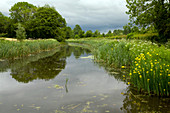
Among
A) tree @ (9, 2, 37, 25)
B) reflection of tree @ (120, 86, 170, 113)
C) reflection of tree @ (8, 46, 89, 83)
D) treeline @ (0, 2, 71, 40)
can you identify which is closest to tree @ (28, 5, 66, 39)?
treeline @ (0, 2, 71, 40)

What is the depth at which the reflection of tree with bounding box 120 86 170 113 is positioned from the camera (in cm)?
348

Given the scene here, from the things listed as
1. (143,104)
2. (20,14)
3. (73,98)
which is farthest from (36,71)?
(20,14)

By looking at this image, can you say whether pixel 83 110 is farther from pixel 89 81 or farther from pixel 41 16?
pixel 41 16

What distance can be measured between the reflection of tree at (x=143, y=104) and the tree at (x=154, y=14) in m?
14.2

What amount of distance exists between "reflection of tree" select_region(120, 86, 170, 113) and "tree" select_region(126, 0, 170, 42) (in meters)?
14.2

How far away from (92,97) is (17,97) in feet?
7.58

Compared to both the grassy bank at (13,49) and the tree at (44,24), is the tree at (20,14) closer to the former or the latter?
the tree at (44,24)

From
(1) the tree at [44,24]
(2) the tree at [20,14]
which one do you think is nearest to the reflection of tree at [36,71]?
(1) the tree at [44,24]

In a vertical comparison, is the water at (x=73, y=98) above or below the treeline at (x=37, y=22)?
below

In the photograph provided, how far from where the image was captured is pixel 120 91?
15.8 ft

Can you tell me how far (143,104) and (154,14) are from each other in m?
16.9

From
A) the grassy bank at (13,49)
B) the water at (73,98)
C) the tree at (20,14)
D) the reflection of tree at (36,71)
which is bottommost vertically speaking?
the water at (73,98)

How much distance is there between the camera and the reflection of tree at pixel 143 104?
137 inches

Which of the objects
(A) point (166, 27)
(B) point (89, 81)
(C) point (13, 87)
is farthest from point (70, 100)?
(A) point (166, 27)
